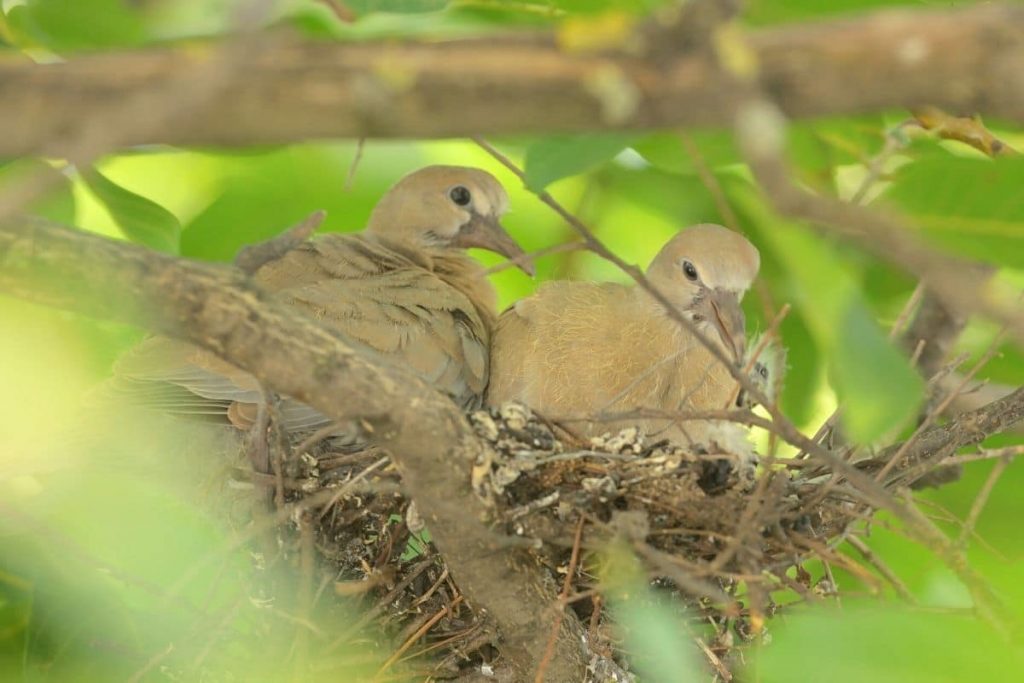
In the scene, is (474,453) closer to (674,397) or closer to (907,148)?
(674,397)

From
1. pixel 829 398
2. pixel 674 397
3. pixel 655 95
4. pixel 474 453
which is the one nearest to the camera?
pixel 655 95

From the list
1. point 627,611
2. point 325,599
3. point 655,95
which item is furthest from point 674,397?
point 655,95

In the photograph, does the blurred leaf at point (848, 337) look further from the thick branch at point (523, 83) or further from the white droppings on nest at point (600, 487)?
the white droppings on nest at point (600, 487)

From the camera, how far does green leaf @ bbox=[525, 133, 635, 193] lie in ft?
7.57

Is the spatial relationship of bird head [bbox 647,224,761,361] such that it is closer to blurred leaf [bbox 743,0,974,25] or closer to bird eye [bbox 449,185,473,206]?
blurred leaf [bbox 743,0,974,25]

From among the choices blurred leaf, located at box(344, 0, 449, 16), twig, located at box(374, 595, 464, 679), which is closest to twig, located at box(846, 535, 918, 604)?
twig, located at box(374, 595, 464, 679)

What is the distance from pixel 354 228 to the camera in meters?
4.90

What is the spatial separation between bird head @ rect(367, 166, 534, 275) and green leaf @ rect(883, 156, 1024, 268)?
1.49m

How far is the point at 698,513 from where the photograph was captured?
113 inches

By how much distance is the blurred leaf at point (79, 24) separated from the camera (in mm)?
3166

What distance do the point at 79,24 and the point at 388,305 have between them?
111 centimetres

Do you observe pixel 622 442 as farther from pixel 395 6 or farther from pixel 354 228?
pixel 354 228

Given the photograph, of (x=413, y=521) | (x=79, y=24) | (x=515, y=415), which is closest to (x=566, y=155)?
(x=515, y=415)

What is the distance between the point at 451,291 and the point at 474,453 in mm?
1542
